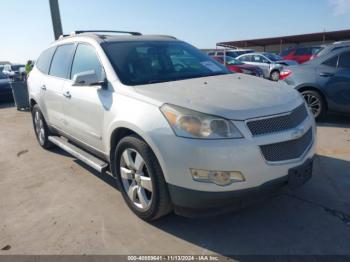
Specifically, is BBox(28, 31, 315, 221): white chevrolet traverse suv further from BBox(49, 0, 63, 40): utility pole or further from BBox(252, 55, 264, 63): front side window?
BBox(252, 55, 264, 63): front side window

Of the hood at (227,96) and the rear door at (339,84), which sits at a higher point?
the hood at (227,96)

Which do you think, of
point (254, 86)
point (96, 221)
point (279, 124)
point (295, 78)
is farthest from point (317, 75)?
point (96, 221)

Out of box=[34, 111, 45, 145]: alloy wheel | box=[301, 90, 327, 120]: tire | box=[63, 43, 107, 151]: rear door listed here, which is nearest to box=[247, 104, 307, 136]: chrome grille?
box=[63, 43, 107, 151]: rear door

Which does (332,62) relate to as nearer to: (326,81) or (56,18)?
(326,81)

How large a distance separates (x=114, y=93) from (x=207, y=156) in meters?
1.30

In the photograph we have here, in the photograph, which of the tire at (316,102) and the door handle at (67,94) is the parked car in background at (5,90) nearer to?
the door handle at (67,94)

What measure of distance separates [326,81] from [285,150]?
4265 millimetres

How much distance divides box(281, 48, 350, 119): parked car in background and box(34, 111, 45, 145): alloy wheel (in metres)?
4.99

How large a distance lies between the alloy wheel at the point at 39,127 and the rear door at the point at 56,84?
54cm

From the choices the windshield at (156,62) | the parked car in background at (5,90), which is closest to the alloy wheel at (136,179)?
the windshield at (156,62)

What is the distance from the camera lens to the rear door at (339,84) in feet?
19.8

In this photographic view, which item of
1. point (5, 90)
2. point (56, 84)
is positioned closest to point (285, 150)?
point (56, 84)

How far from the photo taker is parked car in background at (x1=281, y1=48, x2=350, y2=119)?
608 centimetres

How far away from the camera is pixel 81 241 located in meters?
2.95
